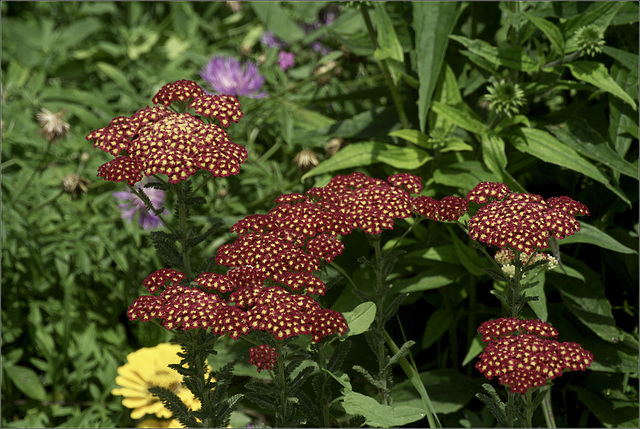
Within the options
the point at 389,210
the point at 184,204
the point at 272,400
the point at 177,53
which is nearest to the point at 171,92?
the point at 184,204

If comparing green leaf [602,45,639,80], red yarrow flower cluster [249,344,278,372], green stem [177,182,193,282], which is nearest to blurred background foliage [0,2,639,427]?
green leaf [602,45,639,80]

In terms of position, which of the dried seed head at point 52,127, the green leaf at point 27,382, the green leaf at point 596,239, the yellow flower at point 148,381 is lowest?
the green leaf at point 27,382

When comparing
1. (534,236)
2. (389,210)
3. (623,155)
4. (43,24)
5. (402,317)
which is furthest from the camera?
(43,24)

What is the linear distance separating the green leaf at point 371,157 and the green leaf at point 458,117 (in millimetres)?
115

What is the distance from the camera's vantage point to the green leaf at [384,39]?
1670 millimetres

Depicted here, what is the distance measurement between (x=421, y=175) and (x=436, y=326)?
1.19 ft

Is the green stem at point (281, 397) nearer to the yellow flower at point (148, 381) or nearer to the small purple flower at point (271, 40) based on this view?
the yellow flower at point (148, 381)

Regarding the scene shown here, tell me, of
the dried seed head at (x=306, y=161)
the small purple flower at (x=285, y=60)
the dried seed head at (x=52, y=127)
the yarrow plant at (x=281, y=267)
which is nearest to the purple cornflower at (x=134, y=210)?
the dried seed head at (x=52, y=127)

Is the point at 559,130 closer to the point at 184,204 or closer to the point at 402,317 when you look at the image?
the point at 402,317

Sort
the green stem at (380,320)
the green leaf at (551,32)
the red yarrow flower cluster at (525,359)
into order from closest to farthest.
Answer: the red yarrow flower cluster at (525,359)
the green stem at (380,320)
the green leaf at (551,32)

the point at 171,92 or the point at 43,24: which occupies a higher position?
the point at 171,92

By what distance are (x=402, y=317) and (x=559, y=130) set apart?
585 millimetres

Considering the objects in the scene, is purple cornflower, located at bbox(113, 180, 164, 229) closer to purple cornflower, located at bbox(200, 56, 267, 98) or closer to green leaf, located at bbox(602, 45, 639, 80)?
purple cornflower, located at bbox(200, 56, 267, 98)

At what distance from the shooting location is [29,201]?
213 cm
